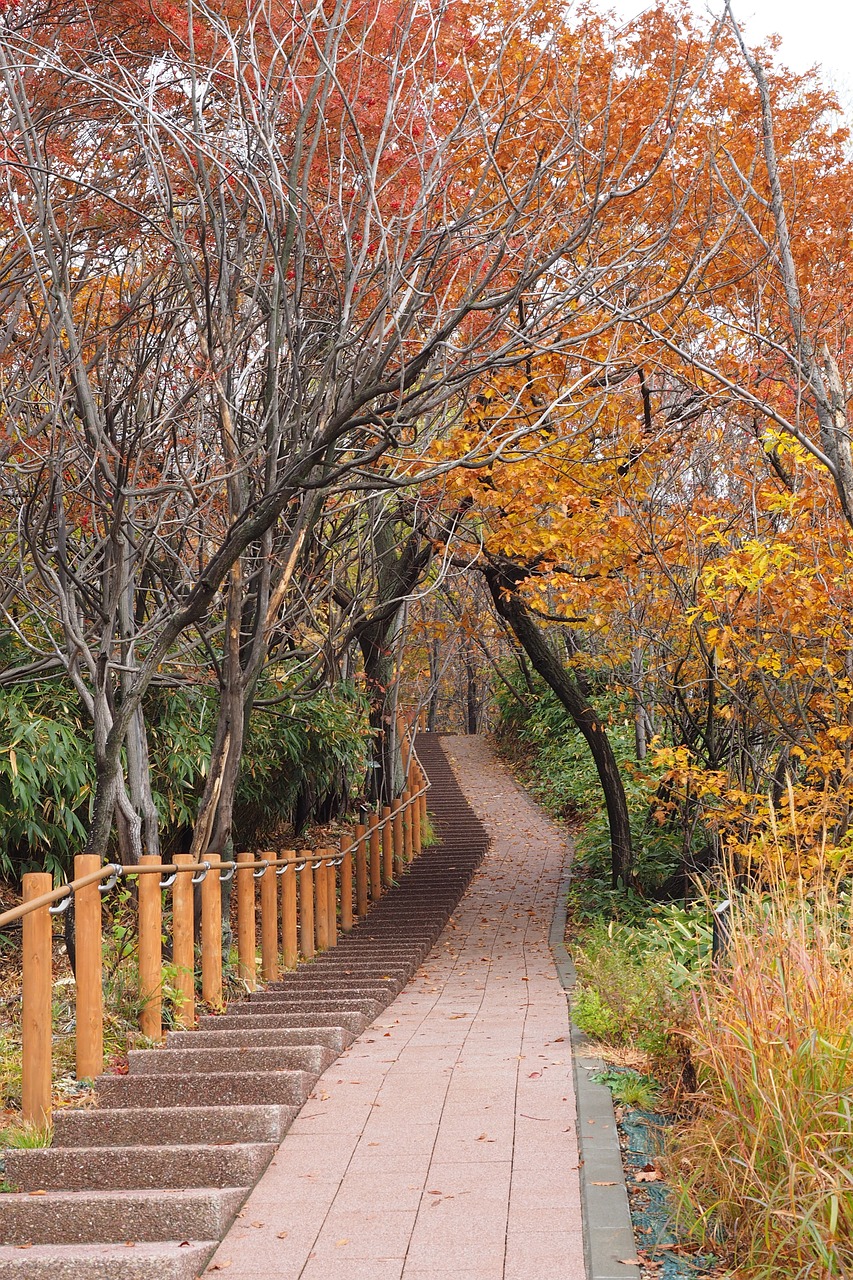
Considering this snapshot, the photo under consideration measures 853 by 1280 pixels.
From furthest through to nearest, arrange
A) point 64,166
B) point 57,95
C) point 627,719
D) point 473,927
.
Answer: point 627,719 < point 473,927 < point 64,166 < point 57,95

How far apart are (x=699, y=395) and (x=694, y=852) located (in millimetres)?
4619

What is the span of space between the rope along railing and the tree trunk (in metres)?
3.25

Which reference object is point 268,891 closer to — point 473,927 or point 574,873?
point 473,927

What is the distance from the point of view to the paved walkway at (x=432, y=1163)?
Result: 3.67m

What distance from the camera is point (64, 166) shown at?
793 cm

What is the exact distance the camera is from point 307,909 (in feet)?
32.1

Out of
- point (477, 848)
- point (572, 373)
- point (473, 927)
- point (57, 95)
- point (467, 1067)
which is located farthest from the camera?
point (477, 848)

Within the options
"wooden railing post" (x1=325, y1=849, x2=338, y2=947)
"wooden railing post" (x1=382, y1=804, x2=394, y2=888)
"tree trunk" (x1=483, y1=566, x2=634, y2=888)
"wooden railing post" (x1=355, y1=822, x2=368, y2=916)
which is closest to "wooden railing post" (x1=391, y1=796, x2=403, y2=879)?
"wooden railing post" (x1=382, y1=804, x2=394, y2=888)

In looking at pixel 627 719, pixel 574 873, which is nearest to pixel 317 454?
pixel 574 873

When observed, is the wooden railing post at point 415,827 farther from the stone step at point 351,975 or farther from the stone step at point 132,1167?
the stone step at point 132,1167

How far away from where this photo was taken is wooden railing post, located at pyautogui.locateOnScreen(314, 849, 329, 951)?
34.4 ft

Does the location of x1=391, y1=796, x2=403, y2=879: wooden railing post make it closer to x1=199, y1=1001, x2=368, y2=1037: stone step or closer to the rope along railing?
the rope along railing

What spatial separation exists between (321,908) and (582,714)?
171 inches

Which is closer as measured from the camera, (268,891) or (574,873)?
(268,891)
